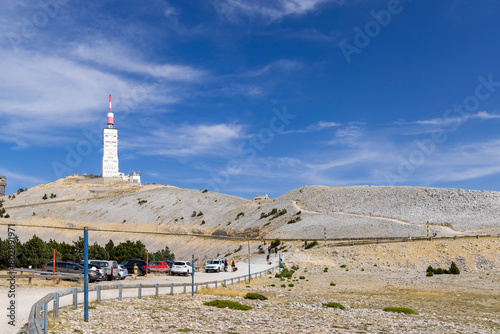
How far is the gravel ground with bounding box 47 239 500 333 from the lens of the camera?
19.4 metres

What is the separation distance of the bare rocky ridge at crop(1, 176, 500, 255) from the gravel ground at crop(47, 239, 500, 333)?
2533cm

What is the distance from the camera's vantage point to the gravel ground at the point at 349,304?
1939cm

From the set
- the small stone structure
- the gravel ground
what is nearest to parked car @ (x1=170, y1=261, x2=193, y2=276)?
the gravel ground

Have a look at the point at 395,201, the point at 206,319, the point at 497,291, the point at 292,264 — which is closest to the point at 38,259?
the point at 292,264

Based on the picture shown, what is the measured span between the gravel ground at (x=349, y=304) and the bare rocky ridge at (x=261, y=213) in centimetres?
2533

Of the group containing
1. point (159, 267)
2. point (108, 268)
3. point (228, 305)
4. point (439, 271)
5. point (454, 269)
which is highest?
point (108, 268)

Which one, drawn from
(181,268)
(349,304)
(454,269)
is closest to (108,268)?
(181,268)

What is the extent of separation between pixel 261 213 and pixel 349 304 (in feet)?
302

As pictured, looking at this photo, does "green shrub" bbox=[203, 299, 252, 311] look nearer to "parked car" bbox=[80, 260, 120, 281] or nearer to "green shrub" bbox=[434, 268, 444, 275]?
"parked car" bbox=[80, 260, 120, 281]

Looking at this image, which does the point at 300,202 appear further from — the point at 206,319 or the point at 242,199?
the point at 206,319

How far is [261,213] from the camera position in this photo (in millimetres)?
122188

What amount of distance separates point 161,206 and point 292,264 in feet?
305

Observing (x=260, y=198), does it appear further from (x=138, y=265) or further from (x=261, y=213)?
(x=138, y=265)

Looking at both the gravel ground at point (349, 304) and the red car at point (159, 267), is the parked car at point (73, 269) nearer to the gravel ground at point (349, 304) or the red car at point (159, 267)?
the gravel ground at point (349, 304)
